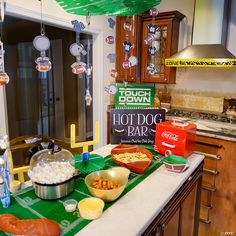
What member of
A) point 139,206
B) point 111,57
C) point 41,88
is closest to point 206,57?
point 111,57

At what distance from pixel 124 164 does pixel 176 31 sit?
2.20 meters

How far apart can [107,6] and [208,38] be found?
1.59 m

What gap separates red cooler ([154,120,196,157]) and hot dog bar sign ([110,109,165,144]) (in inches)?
6.7

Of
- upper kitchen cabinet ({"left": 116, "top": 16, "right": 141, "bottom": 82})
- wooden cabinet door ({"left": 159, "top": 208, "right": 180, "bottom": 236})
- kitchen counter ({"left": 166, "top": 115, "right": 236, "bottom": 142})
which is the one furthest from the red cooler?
upper kitchen cabinet ({"left": 116, "top": 16, "right": 141, "bottom": 82})

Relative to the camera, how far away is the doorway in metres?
4.39

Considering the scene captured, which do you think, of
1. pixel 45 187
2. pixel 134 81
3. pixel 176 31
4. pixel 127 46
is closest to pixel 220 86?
pixel 176 31

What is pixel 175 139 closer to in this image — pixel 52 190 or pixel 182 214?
pixel 182 214

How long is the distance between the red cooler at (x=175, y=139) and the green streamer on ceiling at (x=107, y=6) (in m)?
0.80

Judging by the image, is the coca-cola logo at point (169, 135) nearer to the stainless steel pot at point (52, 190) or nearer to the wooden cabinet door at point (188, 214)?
the wooden cabinet door at point (188, 214)

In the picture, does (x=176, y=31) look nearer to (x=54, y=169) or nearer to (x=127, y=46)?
(x=127, y=46)

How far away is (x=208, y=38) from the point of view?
2.45 metres

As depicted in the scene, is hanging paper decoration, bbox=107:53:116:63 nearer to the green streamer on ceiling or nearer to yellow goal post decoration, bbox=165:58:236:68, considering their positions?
yellow goal post decoration, bbox=165:58:236:68

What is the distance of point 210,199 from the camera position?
7.42ft

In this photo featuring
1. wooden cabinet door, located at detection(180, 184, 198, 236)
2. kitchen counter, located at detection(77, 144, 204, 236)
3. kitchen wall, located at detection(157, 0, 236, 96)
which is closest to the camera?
kitchen counter, located at detection(77, 144, 204, 236)
